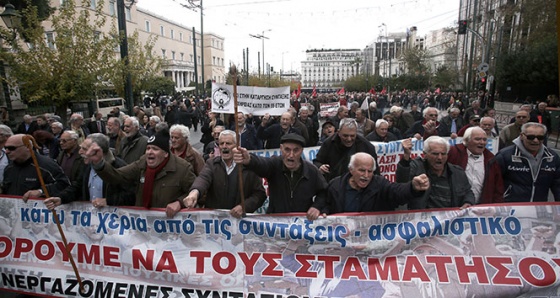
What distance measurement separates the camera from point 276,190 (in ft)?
11.8

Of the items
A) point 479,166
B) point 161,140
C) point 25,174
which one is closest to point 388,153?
point 479,166

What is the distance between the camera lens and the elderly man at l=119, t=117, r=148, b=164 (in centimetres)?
551

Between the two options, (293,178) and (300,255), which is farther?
(293,178)

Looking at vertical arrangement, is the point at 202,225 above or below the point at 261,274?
above

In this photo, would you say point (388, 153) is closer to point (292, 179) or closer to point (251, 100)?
point (292, 179)

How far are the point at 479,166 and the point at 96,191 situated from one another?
395 centimetres

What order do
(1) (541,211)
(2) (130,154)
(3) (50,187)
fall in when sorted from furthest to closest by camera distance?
(2) (130,154)
(3) (50,187)
(1) (541,211)

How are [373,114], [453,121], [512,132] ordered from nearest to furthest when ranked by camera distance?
1. [512,132]
2. [453,121]
3. [373,114]

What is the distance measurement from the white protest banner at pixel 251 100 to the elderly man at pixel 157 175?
1.99ft

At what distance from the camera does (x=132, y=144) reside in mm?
5617

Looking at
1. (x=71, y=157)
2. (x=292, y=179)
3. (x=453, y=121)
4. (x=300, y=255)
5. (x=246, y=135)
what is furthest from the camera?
(x=453, y=121)

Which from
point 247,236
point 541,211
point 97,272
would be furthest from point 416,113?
point 97,272

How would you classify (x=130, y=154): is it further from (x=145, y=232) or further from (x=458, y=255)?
(x=458, y=255)

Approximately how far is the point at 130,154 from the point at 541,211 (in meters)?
4.83
